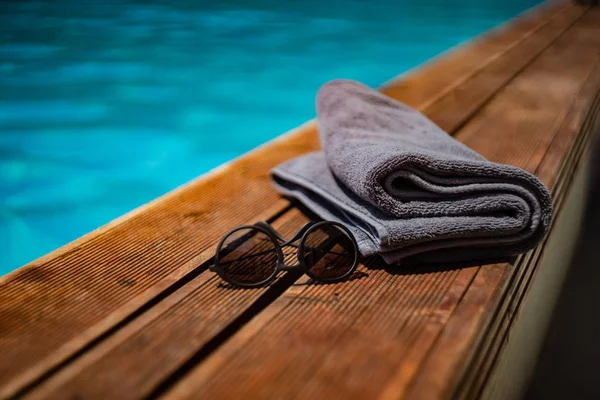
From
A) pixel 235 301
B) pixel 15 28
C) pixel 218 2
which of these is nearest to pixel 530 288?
pixel 235 301

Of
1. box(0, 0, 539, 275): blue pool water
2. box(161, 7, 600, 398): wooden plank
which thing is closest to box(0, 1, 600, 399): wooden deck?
box(161, 7, 600, 398): wooden plank

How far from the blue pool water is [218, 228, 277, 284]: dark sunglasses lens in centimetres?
114

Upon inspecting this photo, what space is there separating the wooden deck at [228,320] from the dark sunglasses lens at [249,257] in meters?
0.02

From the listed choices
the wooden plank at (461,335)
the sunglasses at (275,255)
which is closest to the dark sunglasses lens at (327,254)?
the sunglasses at (275,255)

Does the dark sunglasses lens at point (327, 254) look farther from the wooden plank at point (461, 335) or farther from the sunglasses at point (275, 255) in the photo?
the wooden plank at point (461, 335)

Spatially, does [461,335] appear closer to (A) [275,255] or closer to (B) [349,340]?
(B) [349,340]

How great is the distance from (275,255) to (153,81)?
248cm

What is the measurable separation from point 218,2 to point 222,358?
4783mm

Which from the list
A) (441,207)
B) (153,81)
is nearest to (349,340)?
(441,207)

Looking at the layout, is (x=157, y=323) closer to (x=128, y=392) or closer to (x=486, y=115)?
(x=128, y=392)

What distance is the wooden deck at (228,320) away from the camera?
2.20 ft

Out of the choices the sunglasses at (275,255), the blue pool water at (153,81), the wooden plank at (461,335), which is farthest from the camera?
the blue pool water at (153,81)

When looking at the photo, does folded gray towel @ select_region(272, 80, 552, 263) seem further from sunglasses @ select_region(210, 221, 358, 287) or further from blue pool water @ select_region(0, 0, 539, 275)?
blue pool water @ select_region(0, 0, 539, 275)

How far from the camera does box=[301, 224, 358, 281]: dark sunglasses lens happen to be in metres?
0.89
